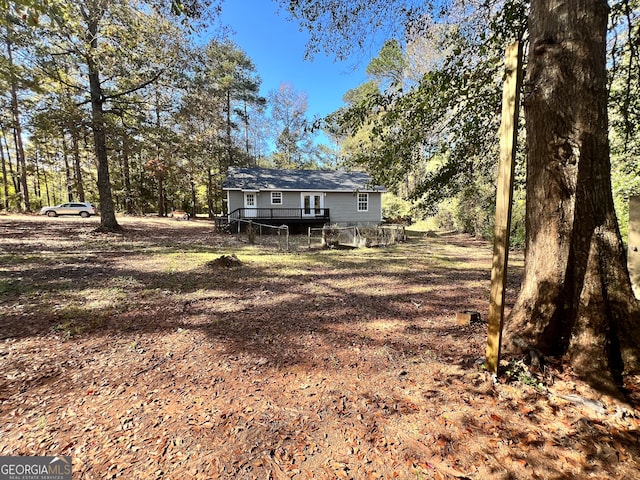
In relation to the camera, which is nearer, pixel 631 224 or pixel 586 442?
pixel 586 442

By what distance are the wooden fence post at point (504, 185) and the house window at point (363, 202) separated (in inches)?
731

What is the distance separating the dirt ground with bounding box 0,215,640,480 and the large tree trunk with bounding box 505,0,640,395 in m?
0.30

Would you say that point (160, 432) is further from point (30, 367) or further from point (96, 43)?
point (96, 43)

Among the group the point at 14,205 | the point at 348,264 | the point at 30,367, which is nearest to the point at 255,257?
the point at 348,264

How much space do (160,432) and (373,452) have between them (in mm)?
1477

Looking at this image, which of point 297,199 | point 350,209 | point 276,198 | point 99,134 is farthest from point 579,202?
point 350,209

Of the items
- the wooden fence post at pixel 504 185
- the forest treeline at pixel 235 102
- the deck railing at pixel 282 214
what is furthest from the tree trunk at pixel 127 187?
the wooden fence post at pixel 504 185

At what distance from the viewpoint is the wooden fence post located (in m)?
2.15

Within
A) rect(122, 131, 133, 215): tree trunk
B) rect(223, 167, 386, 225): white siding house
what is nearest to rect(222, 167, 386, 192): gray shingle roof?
rect(223, 167, 386, 225): white siding house

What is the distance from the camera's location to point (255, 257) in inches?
356

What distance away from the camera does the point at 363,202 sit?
20938 mm

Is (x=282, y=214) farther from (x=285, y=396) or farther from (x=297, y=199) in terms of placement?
(x=285, y=396)

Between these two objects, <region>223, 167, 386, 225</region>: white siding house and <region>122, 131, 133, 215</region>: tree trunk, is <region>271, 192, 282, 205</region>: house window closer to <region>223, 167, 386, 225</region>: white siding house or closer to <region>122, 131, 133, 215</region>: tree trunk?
<region>223, 167, 386, 225</region>: white siding house

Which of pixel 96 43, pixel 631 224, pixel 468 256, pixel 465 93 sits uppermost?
pixel 96 43
